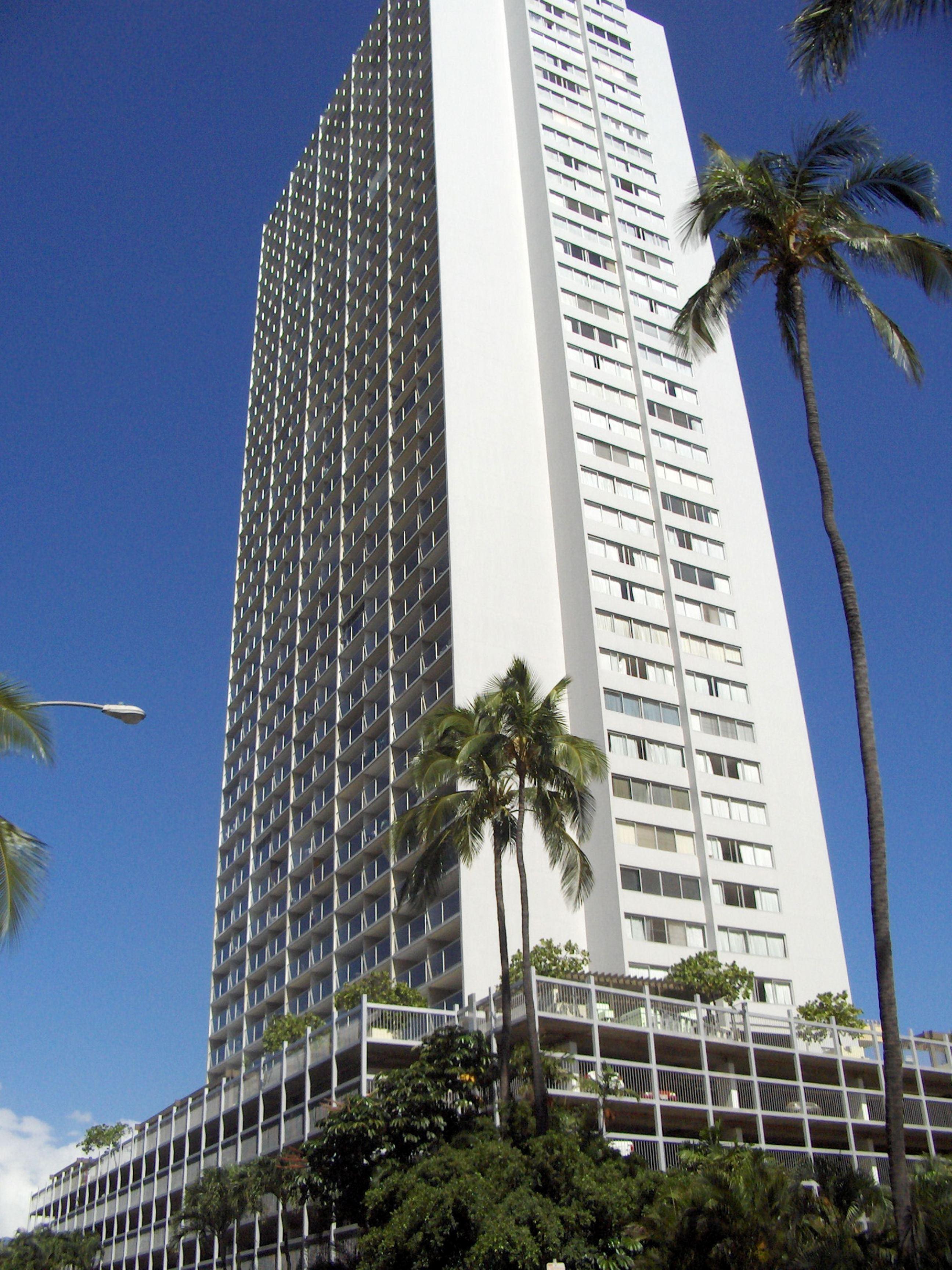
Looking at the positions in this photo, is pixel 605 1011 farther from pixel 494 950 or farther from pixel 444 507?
pixel 444 507

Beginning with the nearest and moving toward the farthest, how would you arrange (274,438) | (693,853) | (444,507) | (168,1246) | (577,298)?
1. (168,1246)
2. (693,853)
3. (444,507)
4. (577,298)
5. (274,438)

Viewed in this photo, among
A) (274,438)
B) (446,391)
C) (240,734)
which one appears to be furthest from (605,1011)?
(274,438)

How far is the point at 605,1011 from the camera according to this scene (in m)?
39.1

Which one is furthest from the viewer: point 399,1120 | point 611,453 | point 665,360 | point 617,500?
point 665,360

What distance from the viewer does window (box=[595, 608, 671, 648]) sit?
65938mm

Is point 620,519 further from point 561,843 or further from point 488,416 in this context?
point 561,843

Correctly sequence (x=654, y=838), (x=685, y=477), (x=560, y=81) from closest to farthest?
(x=654, y=838) < (x=685, y=477) < (x=560, y=81)

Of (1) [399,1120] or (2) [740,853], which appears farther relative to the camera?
(2) [740,853]

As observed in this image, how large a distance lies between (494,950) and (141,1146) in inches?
945

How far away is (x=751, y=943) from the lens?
195 ft

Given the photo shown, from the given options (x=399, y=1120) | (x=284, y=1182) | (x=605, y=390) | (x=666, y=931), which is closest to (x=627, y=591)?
(x=605, y=390)

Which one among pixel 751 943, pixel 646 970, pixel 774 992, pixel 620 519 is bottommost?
pixel 774 992

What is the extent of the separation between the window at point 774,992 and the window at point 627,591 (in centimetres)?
2163

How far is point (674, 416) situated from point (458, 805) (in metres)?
47.5
